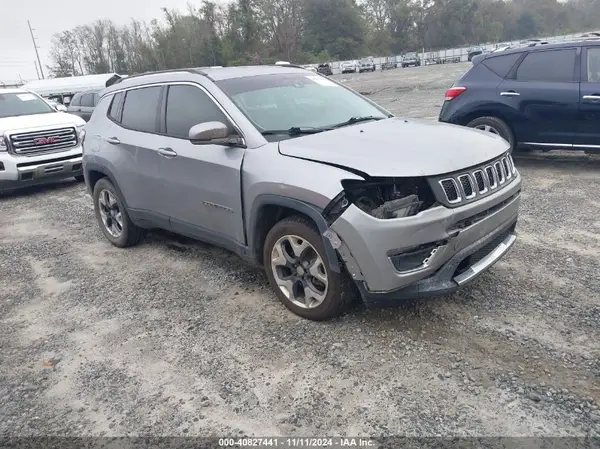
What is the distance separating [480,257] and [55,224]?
19.2 ft

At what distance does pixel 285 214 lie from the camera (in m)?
3.76

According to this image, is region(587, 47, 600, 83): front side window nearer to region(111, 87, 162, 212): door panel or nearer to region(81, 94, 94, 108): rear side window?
region(111, 87, 162, 212): door panel

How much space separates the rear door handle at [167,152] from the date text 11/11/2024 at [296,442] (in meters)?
2.60

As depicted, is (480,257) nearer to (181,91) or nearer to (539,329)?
(539,329)

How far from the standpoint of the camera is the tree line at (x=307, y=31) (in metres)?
70.5

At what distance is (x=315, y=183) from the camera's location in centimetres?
330

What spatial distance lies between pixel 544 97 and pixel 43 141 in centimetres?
822

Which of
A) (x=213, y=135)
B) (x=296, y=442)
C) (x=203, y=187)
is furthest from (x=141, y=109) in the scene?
(x=296, y=442)

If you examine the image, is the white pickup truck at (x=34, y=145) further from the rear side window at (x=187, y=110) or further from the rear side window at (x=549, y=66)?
the rear side window at (x=549, y=66)

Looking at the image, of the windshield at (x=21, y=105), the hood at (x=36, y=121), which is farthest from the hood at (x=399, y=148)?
the windshield at (x=21, y=105)

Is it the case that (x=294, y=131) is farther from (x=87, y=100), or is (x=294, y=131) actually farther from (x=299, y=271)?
(x=87, y=100)

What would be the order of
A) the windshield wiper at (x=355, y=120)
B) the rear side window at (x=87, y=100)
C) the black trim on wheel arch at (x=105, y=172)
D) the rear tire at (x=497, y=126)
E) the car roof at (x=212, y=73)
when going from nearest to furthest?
the windshield wiper at (x=355, y=120)
the car roof at (x=212, y=73)
the black trim on wheel arch at (x=105, y=172)
the rear tire at (x=497, y=126)
the rear side window at (x=87, y=100)

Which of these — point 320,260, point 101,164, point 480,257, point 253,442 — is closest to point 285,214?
point 320,260

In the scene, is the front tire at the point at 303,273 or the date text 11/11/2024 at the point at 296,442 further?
the front tire at the point at 303,273
